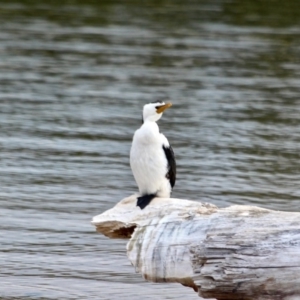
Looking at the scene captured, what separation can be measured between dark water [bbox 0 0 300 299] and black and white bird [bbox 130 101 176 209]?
909 millimetres

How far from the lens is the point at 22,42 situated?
2077 cm

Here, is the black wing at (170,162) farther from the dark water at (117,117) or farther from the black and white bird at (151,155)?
the dark water at (117,117)

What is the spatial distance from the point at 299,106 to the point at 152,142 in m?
7.89

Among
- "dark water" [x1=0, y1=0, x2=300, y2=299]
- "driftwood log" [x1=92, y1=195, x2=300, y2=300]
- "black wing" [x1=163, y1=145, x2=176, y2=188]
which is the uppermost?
"black wing" [x1=163, y1=145, x2=176, y2=188]

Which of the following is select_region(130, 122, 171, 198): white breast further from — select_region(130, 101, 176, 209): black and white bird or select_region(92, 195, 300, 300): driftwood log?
select_region(92, 195, 300, 300): driftwood log

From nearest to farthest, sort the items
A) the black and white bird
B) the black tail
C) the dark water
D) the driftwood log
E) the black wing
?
the driftwood log → the black tail → the black and white bird → the black wing → the dark water

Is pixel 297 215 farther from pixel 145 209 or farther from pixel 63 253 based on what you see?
pixel 63 253

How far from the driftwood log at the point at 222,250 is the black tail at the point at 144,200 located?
30 centimetres

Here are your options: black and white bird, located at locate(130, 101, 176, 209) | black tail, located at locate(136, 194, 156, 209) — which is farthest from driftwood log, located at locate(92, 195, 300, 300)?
black and white bird, located at locate(130, 101, 176, 209)

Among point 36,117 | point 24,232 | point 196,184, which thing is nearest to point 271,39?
point 36,117

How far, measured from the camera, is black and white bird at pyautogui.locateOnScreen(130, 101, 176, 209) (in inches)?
325

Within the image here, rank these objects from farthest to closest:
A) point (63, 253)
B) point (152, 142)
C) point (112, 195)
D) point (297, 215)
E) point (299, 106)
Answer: point (299, 106)
point (112, 195)
point (63, 253)
point (152, 142)
point (297, 215)

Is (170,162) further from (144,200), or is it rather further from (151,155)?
(144,200)

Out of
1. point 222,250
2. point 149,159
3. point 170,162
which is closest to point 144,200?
point 149,159
